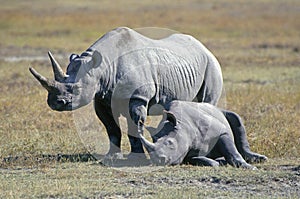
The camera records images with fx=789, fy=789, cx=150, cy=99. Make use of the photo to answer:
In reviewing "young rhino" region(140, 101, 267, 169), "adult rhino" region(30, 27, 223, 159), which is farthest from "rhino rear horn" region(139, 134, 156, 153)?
"adult rhino" region(30, 27, 223, 159)

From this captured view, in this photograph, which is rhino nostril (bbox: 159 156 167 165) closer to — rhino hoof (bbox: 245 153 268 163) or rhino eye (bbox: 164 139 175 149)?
rhino eye (bbox: 164 139 175 149)

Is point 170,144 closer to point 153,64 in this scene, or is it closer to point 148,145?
point 148,145

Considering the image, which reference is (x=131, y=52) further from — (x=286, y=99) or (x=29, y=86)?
(x=29, y=86)

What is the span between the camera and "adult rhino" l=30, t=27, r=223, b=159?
31.0ft

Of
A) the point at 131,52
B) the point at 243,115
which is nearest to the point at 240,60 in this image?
the point at 243,115

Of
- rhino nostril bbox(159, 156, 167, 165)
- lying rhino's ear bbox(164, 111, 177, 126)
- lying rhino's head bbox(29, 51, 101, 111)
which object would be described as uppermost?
lying rhino's head bbox(29, 51, 101, 111)

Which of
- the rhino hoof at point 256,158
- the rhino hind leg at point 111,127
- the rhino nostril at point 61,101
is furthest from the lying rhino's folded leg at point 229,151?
the rhino nostril at point 61,101

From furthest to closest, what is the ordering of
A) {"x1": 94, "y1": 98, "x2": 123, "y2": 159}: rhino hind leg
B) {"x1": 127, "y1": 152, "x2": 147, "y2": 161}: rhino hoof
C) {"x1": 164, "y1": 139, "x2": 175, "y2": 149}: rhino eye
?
{"x1": 94, "y1": 98, "x2": 123, "y2": 159}: rhino hind leg, {"x1": 127, "y1": 152, "x2": 147, "y2": 161}: rhino hoof, {"x1": 164, "y1": 139, "x2": 175, "y2": 149}: rhino eye

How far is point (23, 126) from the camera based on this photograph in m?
12.9

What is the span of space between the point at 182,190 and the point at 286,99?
7.99 m

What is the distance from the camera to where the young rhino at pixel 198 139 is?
9.36 metres

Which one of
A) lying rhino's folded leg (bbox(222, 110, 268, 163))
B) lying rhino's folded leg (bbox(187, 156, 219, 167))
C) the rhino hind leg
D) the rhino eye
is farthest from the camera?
the rhino hind leg

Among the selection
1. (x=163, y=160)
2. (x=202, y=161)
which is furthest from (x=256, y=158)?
(x=163, y=160)

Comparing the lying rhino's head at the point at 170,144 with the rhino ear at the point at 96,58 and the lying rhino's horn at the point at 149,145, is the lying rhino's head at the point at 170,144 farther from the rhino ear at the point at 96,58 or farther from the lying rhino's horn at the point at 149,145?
the rhino ear at the point at 96,58
